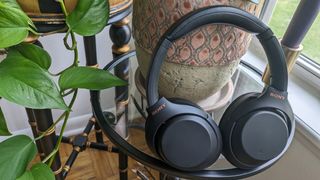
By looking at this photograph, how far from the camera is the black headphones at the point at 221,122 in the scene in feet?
1.18

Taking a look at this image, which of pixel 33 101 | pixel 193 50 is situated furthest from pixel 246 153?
pixel 33 101

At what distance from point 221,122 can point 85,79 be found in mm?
221

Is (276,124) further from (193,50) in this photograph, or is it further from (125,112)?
(125,112)

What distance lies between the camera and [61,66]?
1076 mm

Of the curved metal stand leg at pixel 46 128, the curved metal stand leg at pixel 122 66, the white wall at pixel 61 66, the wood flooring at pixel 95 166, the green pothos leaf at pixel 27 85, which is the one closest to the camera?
the green pothos leaf at pixel 27 85

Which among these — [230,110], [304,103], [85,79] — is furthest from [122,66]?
[304,103]

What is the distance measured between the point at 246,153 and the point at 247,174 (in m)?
0.06

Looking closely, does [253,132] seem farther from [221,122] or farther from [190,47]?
[190,47]

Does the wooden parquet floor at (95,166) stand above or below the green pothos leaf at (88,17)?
below

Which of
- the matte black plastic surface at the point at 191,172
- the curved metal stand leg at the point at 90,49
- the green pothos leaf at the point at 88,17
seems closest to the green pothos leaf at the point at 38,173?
the matte black plastic surface at the point at 191,172

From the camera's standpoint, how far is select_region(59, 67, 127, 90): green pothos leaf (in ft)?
1.43

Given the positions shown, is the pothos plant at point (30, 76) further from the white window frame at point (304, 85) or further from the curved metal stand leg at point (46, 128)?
the white window frame at point (304, 85)

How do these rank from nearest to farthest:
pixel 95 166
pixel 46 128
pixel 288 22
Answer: pixel 46 128 < pixel 288 22 < pixel 95 166

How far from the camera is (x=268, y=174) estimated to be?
0.77 meters
